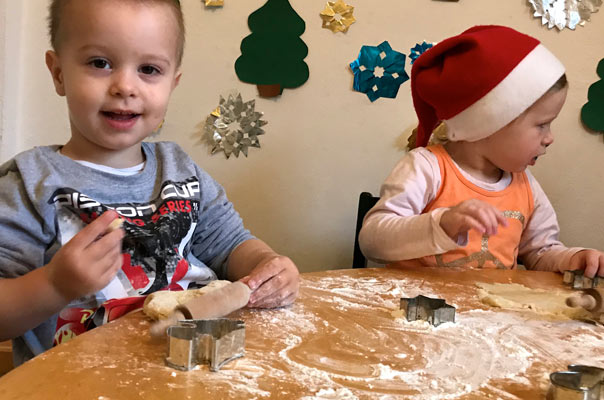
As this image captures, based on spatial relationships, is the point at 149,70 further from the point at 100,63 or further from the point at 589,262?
the point at 589,262

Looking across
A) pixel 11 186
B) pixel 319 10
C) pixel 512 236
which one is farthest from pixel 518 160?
pixel 11 186

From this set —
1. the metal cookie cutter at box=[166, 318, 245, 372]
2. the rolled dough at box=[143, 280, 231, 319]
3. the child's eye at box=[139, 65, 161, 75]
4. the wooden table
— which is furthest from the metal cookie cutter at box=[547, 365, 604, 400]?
the child's eye at box=[139, 65, 161, 75]

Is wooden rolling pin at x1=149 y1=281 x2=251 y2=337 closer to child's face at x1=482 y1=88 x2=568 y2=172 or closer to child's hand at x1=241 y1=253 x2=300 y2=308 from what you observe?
child's hand at x1=241 y1=253 x2=300 y2=308

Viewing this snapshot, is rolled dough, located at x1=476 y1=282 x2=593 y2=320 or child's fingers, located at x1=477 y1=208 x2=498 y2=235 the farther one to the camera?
child's fingers, located at x1=477 y1=208 x2=498 y2=235

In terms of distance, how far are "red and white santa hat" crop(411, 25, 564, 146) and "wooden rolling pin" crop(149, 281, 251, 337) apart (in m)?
0.91

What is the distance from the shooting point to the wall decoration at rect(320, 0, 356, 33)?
6.12 ft

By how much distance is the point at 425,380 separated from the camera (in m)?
0.57

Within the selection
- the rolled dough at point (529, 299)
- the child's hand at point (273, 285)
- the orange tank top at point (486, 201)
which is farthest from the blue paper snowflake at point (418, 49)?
the child's hand at point (273, 285)

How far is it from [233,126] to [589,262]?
3.64ft

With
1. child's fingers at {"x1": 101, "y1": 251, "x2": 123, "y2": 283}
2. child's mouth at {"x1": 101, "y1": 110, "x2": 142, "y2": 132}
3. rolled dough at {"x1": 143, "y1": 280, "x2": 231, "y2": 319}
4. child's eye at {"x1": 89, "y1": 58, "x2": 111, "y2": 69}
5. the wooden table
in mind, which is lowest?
the wooden table

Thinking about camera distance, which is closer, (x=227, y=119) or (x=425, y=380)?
(x=425, y=380)

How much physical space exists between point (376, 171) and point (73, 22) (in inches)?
48.4

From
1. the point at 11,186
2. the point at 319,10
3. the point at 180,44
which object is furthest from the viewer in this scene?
the point at 319,10

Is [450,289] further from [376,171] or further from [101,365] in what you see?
[376,171]
